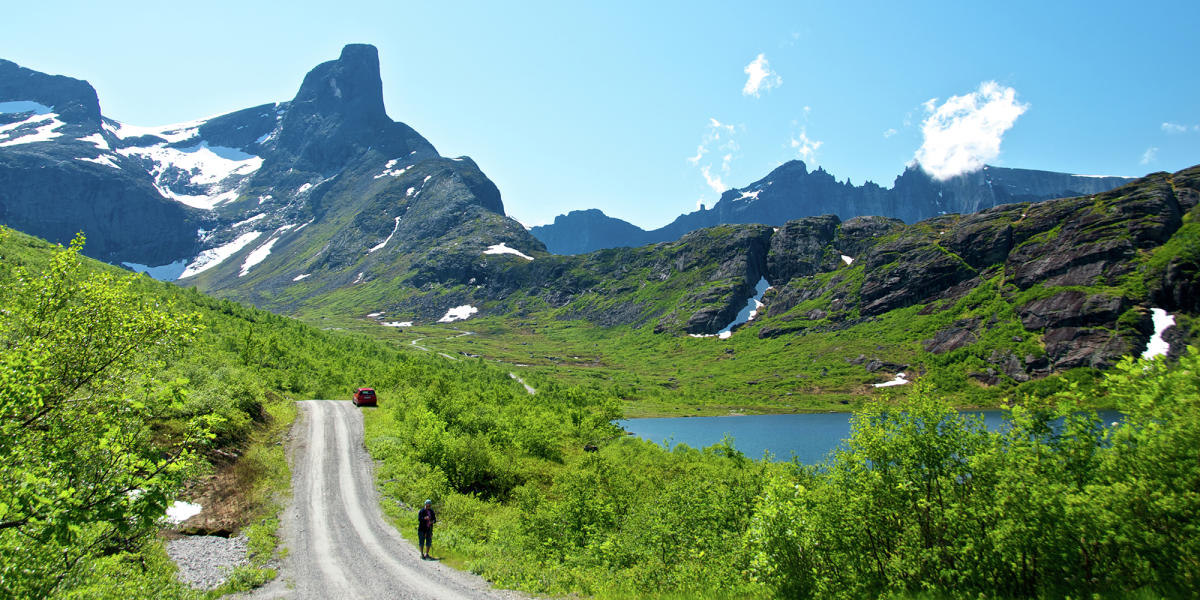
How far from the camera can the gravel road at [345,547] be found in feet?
68.4

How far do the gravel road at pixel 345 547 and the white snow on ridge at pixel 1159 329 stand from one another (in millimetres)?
179565

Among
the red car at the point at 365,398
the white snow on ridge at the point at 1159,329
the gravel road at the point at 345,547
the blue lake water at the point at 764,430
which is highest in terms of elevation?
the white snow on ridge at the point at 1159,329

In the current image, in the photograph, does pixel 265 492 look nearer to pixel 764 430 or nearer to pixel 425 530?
pixel 425 530

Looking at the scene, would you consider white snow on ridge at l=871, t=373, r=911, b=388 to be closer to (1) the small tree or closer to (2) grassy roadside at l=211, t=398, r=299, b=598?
(2) grassy roadside at l=211, t=398, r=299, b=598

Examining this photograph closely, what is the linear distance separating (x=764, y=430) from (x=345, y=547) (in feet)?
354

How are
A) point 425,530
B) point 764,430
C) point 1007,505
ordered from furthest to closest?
point 764,430 < point 425,530 < point 1007,505

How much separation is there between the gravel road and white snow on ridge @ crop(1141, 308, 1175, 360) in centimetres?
17957

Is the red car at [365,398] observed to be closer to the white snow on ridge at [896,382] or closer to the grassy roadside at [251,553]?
the grassy roadside at [251,553]

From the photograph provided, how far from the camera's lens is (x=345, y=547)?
25.8 metres

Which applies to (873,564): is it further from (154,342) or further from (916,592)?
(154,342)

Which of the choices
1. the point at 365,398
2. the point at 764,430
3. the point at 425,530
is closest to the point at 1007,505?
the point at 425,530

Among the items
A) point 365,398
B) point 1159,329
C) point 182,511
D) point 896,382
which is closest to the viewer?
point 182,511

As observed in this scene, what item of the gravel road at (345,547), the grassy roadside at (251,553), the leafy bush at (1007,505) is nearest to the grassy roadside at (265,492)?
the grassy roadside at (251,553)

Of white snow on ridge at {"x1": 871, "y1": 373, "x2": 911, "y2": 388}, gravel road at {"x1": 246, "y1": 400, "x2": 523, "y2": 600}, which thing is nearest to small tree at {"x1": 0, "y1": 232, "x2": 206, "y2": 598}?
gravel road at {"x1": 246, "y1": 400, "x2": 523, "y2": 600}
